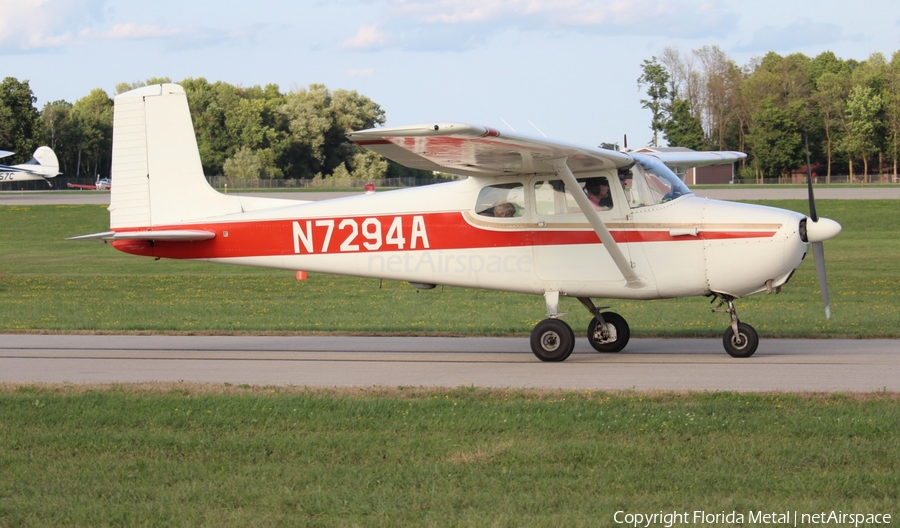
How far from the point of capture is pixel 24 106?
91.9 meters

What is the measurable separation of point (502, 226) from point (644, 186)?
1.74m

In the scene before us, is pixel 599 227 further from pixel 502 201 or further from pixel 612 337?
pixel 612 337

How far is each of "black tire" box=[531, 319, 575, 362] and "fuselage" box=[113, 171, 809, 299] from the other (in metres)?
0.46

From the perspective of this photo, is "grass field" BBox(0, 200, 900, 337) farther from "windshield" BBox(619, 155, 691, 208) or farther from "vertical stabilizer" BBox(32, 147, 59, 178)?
"vertical stabilizer" BBox(32, 147, 59, 178)

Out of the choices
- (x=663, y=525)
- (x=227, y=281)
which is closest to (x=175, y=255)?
(x=663, y=525)

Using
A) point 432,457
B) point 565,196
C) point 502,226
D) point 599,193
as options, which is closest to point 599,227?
point 599,193

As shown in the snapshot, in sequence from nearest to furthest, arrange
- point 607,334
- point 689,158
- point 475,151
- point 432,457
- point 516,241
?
1. point 432,457
2. point 475,151
3. point 516,241
4. point 607,334
5. point 689,158

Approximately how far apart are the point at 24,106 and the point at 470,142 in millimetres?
91608

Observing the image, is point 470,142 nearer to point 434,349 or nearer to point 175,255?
point 434,349

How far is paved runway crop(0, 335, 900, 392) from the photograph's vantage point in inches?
407

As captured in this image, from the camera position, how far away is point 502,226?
12.1 m

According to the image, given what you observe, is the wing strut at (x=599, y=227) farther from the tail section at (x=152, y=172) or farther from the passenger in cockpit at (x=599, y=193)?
the tail section at (x=152, y=172)

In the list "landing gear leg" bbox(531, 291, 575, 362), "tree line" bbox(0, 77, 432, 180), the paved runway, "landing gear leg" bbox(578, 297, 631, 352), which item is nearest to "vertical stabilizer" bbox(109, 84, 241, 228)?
the paved runway

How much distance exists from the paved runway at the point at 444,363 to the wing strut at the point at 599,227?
981 millimetres
